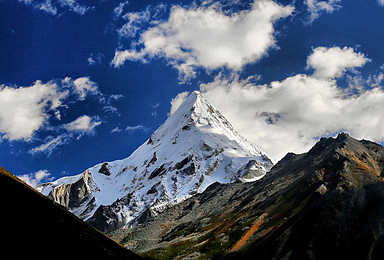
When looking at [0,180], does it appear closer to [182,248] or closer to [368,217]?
[368,217]

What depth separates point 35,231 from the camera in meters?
26.3

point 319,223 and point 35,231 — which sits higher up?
point 35,231

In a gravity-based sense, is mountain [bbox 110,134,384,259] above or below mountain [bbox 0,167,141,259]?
below

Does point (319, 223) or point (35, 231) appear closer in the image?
point (35, 231)

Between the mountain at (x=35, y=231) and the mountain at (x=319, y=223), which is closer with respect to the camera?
the mountain at (x=35, y=231)

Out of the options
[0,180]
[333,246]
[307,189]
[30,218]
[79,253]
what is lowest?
[333,246]

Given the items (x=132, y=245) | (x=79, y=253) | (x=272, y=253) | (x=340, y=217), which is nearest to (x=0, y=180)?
(x=79, y=253)

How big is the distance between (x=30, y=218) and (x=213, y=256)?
78.2m

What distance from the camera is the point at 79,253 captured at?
28.1 m

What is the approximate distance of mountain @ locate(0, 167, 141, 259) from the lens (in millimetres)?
23031

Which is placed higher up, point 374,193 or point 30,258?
point 30,258

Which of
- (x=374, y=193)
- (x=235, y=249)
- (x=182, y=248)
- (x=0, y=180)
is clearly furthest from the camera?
(x=182, y=248)

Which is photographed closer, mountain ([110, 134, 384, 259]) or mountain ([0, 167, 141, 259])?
mountain ([0, 167, 141, 259])

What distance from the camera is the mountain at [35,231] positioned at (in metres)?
23.0
